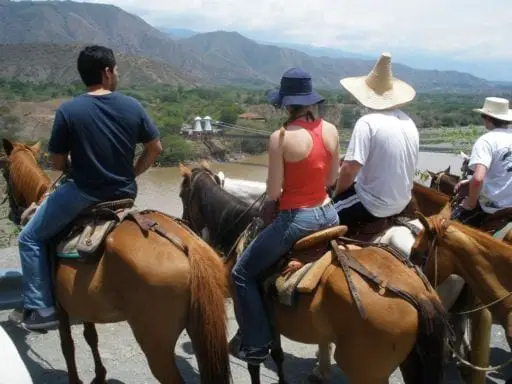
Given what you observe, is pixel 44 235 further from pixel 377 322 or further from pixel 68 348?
pixel 377 322

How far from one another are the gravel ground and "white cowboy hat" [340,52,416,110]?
8.55 feet

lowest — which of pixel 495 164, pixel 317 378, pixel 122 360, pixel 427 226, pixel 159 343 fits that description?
pixel 122 360

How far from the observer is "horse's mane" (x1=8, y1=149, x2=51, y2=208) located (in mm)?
4836

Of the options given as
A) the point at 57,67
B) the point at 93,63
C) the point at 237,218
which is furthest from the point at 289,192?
the point at 57,67

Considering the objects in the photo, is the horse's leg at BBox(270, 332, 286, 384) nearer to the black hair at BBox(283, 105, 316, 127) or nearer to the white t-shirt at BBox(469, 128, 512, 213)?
the black hair at BBox(283, 105, 316, 127)

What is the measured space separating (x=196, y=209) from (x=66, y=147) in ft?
6.07

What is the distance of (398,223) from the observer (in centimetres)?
439

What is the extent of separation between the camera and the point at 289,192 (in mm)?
3551

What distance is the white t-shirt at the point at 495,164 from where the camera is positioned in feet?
14.7

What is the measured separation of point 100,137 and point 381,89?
229 cm

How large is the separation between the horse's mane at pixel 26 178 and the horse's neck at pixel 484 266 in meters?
3.53

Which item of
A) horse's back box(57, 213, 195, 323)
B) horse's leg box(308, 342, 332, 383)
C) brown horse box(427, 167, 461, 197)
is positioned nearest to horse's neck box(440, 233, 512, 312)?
horse's leg box(308, 342, 332, 383)

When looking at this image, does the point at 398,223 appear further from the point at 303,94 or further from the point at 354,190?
the point at 303,94

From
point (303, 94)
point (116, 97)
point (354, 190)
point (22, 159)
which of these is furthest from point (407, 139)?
point (22, 159)
